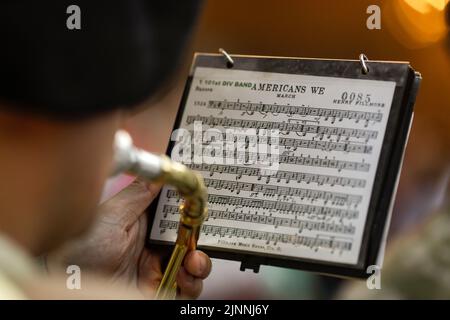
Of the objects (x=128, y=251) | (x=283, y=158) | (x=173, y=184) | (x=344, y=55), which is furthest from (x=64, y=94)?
(x=344, y=55)

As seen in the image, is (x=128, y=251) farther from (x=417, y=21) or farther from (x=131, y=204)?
(x=417, y=21)

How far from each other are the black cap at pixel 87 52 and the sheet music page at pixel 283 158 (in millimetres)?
506

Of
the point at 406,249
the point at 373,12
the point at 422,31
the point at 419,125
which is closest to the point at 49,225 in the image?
the point at 373,12

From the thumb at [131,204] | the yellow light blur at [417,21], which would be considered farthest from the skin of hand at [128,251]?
the yellow light blur at [417,21]

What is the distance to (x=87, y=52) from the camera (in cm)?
66

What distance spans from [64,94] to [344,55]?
5.31 ft

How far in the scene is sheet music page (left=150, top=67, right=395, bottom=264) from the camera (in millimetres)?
1169

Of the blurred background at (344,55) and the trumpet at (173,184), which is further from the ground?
the blurred background at (344,55)

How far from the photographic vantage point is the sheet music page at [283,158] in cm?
117

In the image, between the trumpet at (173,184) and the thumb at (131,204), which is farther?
the thumb at (131,204)

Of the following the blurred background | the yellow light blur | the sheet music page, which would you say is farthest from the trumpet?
the yellow light blur

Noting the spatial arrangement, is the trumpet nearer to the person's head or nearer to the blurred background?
the person's head

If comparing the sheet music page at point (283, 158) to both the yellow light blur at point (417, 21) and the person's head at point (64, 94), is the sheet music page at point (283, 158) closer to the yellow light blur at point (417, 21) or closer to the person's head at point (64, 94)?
the person's head at point (64, 94)

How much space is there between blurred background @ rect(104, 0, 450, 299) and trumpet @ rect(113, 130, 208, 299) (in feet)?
2.80
